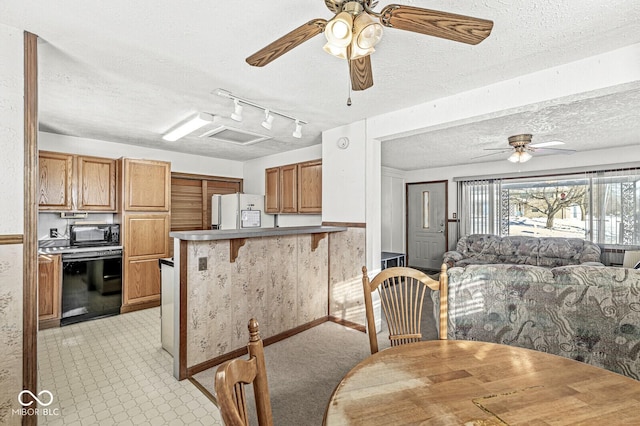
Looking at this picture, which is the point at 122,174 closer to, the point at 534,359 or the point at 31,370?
the point at 31,370

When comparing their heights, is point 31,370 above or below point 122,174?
below

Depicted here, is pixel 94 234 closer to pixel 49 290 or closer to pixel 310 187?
pixel 49 290

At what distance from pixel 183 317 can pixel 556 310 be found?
2.78 m

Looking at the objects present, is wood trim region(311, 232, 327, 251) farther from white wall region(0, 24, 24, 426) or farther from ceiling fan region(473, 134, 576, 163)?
ceiling fan region(473, 134, 576, 163)

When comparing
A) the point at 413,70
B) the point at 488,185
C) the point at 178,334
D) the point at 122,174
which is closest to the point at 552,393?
the point at 413,70

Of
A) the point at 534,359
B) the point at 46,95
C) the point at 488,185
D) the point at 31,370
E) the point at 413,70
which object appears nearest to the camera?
the point at 534,359

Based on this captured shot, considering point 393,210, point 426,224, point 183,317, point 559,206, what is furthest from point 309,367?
point 559,206

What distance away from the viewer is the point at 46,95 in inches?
106

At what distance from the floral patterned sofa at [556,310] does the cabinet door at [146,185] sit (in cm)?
385

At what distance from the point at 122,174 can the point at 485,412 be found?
4.57 meters

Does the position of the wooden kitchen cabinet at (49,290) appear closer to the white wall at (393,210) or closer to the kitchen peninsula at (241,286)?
the kitchen peninsula at (241,286)

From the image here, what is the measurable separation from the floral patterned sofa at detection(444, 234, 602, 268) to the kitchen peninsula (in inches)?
112

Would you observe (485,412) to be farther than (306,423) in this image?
No

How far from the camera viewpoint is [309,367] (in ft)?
8.65
